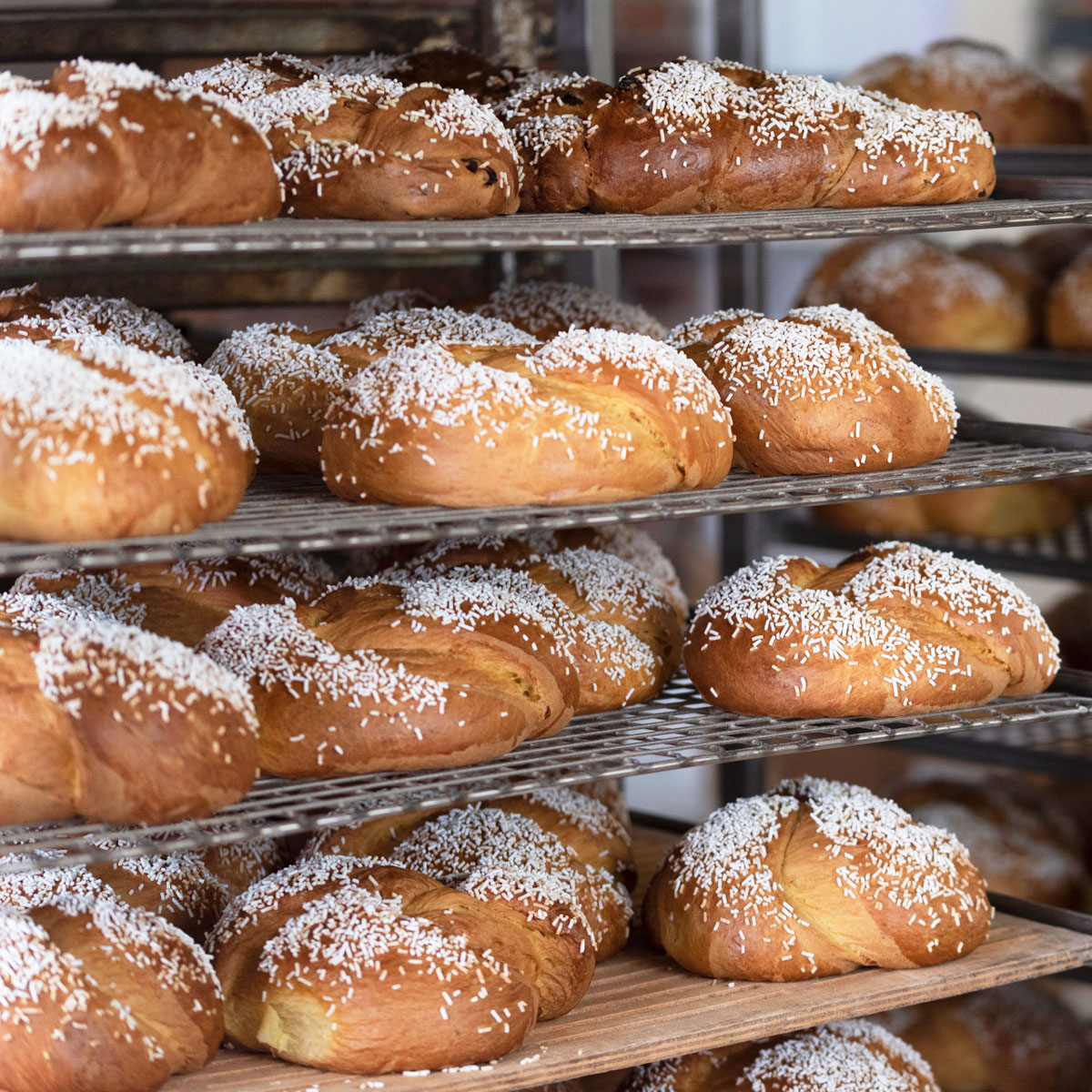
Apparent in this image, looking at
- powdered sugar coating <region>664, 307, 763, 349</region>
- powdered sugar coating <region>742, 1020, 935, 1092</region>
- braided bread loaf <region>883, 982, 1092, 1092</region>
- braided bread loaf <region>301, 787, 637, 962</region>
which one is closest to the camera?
braided bread loaf <region>301, 787, 637, 962</region>

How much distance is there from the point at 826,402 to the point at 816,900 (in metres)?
0.67

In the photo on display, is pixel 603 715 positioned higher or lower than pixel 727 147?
lower

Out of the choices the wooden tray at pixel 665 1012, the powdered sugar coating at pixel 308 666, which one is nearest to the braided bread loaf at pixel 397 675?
the powdered sugar coating at pixel 308 666

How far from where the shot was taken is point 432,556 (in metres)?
2.39

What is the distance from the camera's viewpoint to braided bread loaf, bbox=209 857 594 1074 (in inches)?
72.4

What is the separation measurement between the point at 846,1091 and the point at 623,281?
305 cm

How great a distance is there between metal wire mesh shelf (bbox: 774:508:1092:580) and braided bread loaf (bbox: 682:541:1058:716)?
1.07m

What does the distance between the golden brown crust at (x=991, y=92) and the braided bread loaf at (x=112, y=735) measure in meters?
2.23

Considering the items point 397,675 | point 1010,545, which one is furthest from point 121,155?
point 1010,545

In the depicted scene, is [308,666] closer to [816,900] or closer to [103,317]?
[103,317]

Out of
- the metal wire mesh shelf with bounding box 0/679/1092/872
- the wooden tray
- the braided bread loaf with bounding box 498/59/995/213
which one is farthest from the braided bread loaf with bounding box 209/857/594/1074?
the braided bread loaf with bounding box 498/59/995/213

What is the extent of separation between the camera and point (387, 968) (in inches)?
73.2

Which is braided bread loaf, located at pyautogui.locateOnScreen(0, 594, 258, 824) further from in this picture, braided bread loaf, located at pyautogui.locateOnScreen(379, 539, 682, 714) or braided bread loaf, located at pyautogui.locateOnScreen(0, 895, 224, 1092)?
braided bread loaf, located at pyautogui.locateOnScreen(379, 539, 682, 714)

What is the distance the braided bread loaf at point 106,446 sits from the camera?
159cm
